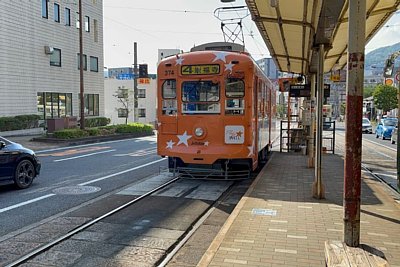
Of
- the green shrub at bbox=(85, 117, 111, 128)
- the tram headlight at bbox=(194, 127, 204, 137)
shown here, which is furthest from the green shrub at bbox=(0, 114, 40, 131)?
the tram headlight at bbox=(194, 127, 204, 137)

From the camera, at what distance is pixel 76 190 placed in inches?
381

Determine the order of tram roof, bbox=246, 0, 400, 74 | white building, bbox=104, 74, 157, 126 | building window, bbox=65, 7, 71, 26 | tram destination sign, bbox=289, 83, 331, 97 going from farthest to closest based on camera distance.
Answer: white building, bbox=104, 74, 157, 126, building window, bbox=65, 7, 71, 26, tram destination sign, bbox=289, 83, 331, 97, tram roof, bbox=246, 0, 400, 74

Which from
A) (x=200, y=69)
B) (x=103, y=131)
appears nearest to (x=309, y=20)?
(x=200, y=69)

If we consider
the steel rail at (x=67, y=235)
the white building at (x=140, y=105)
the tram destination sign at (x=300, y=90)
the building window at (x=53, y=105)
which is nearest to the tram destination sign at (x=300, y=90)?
the tram destination sign at (x=300, y=90)

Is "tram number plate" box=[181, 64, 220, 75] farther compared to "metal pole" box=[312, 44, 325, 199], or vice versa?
"tram number plate" box=[181, 64, 220, 75]

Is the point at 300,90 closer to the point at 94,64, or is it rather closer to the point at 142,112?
the point at 94,64

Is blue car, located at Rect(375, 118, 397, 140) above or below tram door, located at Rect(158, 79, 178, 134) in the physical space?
below

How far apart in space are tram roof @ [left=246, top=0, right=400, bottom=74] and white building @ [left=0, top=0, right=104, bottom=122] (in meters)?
20.4

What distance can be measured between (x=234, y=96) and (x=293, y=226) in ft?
15.4

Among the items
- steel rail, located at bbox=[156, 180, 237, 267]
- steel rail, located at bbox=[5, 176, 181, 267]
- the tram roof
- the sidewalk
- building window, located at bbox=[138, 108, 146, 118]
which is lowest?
steel rail, located at bbox=[156, 180, 237, 267]

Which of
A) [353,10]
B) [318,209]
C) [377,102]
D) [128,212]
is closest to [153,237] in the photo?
[128,212]

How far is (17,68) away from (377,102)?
178 feet

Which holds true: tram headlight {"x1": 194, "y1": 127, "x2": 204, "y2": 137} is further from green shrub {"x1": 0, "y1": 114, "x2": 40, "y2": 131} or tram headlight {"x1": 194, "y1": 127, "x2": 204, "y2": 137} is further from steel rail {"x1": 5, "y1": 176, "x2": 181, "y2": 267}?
green shrub {"x1": 0, "y1": 114, "x2": 40, "y2": 131}

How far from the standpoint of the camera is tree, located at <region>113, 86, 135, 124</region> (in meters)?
46.2
